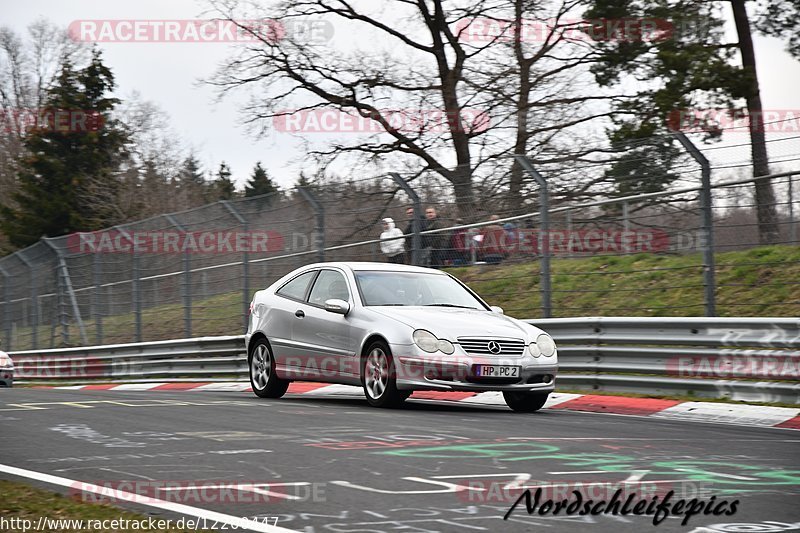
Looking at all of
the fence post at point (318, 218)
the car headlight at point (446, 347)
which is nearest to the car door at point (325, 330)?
the car headlight at point (446, 347)

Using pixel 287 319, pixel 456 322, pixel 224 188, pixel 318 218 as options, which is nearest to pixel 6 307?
pixel 318 218

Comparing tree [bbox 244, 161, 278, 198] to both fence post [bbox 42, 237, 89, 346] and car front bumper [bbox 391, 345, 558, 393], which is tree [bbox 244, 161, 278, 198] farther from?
car front bumper [bbox 391, 345, 558, 393]

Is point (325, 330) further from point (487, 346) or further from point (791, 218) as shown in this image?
point (791, 218)

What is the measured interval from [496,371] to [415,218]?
5.66 metres

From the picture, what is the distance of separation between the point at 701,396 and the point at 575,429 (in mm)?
3090

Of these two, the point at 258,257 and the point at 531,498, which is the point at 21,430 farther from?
the point at 258,257

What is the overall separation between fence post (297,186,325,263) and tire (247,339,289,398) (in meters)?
4.13

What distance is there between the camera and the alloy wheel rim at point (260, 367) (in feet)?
43.7

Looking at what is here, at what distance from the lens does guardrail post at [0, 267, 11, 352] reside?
94.7 feet

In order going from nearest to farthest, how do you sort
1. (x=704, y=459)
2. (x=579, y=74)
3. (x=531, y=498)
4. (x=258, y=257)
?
(x=531, y=498) → (x=704, y=459) → (x=258, y=257) → (x=579, y=74)

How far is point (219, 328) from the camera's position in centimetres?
2036

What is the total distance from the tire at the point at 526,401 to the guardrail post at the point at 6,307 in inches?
790

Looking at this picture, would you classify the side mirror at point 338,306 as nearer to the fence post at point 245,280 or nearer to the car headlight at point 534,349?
the car headlight at point 534,349

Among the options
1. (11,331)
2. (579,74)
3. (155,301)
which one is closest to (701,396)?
(155,301)
